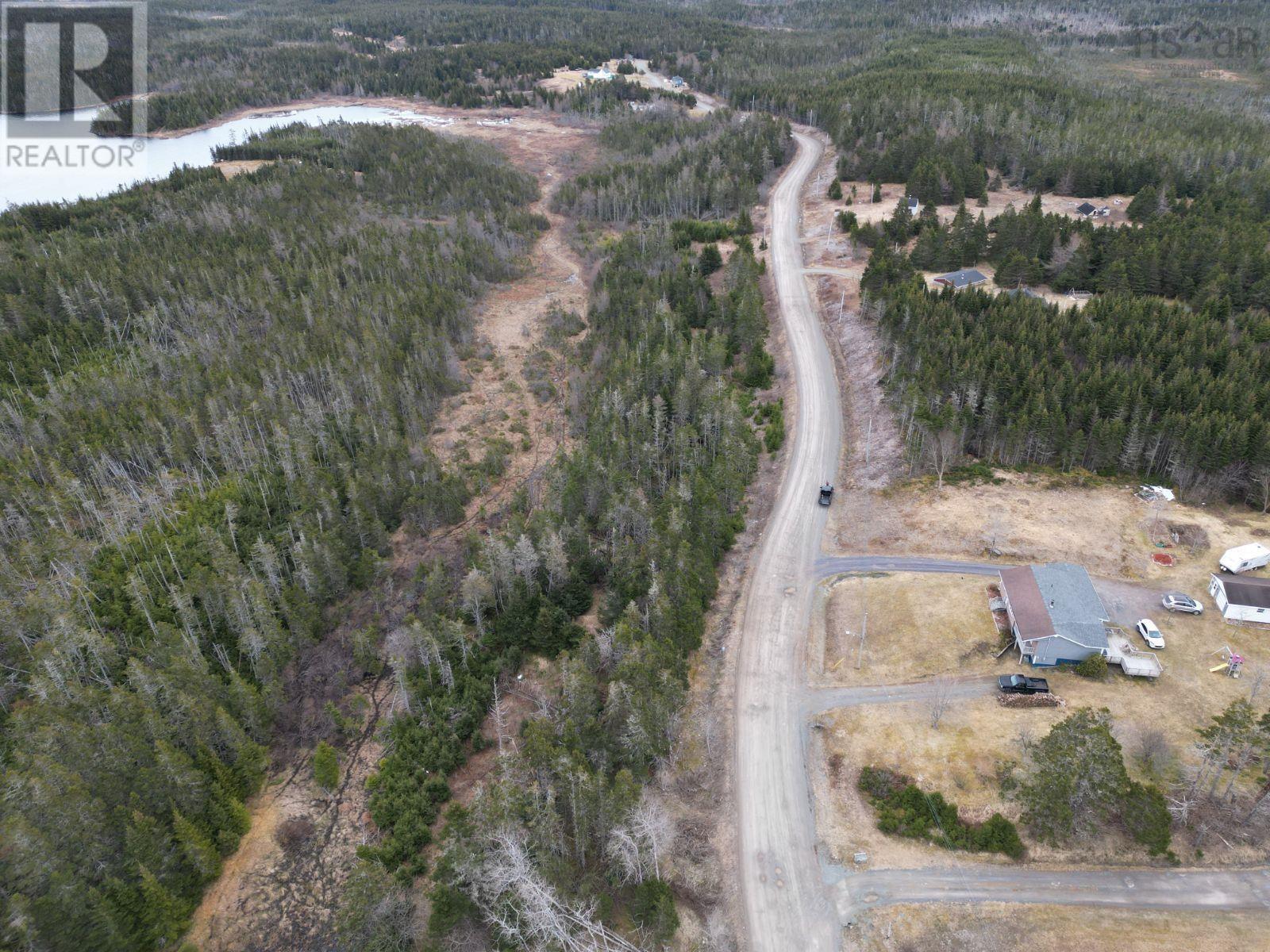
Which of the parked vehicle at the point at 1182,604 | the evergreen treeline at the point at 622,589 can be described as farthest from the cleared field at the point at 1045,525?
the evergreen treeline at the point at 622,589


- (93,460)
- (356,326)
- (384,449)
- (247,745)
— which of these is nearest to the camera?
(247,745)

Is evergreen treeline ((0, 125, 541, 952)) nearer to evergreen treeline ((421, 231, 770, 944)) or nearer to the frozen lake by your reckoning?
evergreen treeline ((421, 231, 770, 944))

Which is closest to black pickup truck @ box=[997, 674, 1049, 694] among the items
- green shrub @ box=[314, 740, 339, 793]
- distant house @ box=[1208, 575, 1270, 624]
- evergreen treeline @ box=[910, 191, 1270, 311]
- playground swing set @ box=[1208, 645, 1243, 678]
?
playground swing set @ box=[1208, 645, 1243, 678]

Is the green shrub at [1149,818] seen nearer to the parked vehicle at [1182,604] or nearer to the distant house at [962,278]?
the parked vehicle at [1182,604]

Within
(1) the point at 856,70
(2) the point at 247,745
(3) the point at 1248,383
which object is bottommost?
(2) the point at 247,745

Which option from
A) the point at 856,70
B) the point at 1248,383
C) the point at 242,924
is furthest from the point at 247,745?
the point at 856,70

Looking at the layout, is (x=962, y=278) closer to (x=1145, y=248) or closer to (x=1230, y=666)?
(x=1145, y=248)

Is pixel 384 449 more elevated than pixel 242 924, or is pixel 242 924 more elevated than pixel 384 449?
pixel 384 449

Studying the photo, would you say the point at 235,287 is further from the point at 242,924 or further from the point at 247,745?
the point at 242,924
